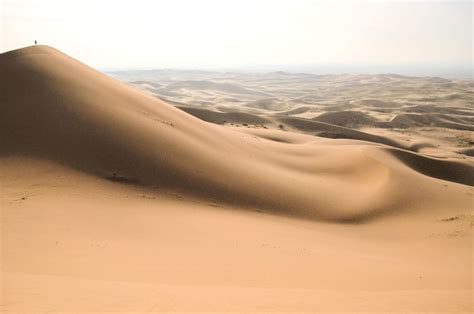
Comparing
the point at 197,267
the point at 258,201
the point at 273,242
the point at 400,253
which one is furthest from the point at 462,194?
the point at 197,267

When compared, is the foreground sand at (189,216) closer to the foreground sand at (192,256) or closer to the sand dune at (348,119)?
the foreground sand at (192,256)

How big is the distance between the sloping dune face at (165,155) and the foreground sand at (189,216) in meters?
0.06

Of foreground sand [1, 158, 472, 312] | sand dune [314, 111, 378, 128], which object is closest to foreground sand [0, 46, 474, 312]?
foreground sand [1, 158, 472, 312]

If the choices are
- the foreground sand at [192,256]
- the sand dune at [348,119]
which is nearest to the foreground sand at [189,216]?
the foreground sand at [192,256]

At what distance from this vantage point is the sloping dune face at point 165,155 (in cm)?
1144

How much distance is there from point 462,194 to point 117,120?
12.6 metres

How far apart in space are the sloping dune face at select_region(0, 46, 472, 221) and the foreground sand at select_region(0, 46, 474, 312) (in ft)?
0.20

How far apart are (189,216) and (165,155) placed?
3.67 metres

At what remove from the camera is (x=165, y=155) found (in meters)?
12.4

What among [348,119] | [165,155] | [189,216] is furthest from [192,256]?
[348,119]

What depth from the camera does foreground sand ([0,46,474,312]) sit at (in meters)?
5.37

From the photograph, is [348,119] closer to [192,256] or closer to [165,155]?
[165,155]

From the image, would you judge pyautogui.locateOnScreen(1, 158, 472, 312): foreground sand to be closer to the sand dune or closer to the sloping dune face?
the sloping dune face

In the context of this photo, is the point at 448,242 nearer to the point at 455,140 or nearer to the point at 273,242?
the point at 273,242
